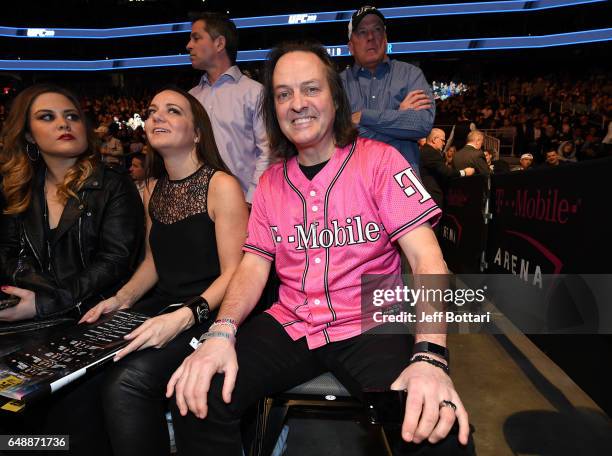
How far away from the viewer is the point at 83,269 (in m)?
2.06

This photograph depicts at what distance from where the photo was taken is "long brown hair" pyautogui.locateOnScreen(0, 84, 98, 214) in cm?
207

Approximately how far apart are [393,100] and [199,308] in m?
1.81

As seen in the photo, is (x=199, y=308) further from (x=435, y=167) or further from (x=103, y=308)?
(x=435, y=167)

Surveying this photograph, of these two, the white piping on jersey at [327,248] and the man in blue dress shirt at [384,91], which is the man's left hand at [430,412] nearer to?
the white piping on jersey at [327,248]

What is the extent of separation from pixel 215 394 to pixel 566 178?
184 centimetres

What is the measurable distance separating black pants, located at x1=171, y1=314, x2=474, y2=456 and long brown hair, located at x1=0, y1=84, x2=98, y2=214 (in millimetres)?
1134

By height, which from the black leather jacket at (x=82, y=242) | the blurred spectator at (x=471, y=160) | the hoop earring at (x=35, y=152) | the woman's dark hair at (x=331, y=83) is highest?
the woman's dark hair at (x=331, y=83)

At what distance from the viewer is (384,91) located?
280 centimetres

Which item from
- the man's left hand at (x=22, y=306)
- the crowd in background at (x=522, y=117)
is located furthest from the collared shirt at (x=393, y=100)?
the crowd in background at (x=522, y=117)

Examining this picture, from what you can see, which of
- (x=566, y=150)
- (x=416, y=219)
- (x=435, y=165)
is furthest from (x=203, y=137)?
(x=566, y=150)

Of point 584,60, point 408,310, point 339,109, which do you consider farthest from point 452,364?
point 584,60

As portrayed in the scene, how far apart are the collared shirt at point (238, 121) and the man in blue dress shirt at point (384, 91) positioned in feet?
2.10

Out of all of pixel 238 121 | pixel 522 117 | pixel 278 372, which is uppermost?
pixel 522 117

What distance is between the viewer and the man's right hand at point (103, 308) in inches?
71.2
